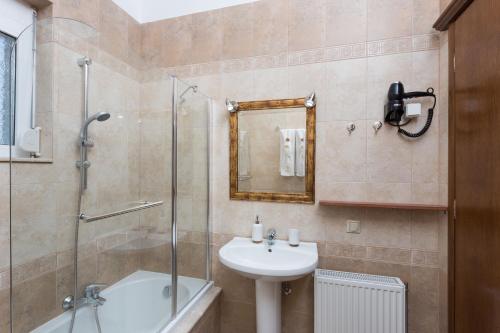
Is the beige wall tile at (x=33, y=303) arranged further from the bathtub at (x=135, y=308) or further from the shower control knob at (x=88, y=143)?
the shower control knob at (x=88, y=143)

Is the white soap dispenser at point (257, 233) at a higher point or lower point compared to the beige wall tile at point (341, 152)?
lower

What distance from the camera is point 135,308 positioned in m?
1.44

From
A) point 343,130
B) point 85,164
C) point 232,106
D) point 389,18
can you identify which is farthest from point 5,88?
point 389,18

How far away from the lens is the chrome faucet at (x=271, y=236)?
1668 mm

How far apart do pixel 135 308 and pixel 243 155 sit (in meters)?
1.13

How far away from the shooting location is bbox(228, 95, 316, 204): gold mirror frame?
165 centimetres

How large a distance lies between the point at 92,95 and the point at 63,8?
678mm

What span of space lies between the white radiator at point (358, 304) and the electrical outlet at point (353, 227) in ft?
0.85

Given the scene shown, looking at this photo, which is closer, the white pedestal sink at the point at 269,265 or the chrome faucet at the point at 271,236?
the white pedestal sink at the point at 269,265

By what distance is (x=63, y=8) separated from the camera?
146cm

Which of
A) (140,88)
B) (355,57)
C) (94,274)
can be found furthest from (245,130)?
(94,274)

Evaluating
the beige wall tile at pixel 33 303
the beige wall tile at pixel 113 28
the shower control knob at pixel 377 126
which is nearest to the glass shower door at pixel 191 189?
the beige wall tile at pixel 113 28

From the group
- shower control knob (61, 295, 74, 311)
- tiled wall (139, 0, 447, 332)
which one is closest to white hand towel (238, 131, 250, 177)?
tiled wall (139, 0, 447, 332)

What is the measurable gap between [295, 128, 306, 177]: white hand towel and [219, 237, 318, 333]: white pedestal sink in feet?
1.57
